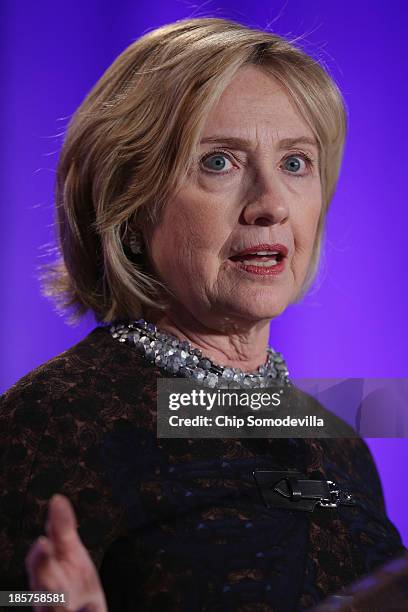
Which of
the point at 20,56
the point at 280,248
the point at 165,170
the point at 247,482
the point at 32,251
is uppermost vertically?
the point at 20,56

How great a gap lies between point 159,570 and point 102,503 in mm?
119

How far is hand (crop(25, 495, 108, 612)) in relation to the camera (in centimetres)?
98

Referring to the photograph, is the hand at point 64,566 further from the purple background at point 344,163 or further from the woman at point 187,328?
the purple background at point 344,163

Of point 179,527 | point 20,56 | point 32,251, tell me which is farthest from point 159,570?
point 20,56

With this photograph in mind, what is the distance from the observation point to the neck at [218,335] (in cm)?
151

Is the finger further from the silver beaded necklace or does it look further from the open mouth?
the open mouth

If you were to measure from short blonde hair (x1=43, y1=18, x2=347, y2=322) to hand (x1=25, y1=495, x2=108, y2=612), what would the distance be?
569 millimetres

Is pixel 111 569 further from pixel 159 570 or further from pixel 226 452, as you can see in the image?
pixel 226 452

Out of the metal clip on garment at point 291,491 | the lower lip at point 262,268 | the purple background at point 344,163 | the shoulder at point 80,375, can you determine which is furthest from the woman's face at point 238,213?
the purple background at point 344,163

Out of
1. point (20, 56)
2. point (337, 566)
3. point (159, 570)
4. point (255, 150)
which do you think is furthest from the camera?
point (20, 56)

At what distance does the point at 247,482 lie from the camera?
1326mm

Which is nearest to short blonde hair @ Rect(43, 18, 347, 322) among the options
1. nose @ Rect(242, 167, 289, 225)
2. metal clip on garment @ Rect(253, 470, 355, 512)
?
nose @ Rect(242, 167, 289, 225)

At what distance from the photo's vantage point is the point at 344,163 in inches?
90.6

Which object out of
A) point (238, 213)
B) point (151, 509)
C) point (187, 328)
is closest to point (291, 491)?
point (151, 509)
